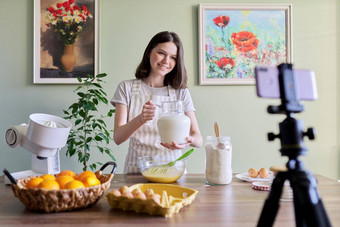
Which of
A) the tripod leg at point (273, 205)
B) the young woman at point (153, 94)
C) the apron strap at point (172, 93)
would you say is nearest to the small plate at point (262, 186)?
the young woman at point (153, 94)

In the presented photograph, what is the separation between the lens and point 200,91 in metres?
2.95

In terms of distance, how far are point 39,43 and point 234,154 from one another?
193 cm

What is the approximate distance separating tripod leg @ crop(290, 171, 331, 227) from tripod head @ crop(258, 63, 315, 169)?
0.08 ft

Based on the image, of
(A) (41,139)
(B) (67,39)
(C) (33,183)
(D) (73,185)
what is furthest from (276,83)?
(B) (67,39)

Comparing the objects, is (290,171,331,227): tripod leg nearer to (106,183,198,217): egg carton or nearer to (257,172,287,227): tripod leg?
(257,172,287,227): tripod leg

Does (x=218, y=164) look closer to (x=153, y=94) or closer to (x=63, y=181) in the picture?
(x=63, y=181)

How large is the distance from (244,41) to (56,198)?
2.41 metres

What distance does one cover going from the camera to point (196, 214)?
970mm

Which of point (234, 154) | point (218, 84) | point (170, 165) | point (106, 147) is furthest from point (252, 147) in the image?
point (170, 165)

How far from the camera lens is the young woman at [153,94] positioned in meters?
1.89

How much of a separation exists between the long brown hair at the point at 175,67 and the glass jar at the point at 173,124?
539 mm

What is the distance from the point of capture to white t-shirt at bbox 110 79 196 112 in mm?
1979

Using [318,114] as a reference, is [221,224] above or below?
below

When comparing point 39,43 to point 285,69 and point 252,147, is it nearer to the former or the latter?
point 252,147
